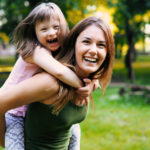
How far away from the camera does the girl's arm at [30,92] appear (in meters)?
1.47

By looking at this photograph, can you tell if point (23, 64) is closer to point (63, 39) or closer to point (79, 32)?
point (63, 39)

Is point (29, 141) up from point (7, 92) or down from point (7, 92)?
down

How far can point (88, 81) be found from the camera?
1.74 meters

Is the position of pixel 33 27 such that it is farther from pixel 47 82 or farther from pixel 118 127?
pixel 118 127

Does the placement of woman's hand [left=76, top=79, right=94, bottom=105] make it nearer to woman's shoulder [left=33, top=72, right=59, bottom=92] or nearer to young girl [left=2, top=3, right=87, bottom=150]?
young girl [left=2, top=3, right=87, bottom=150]

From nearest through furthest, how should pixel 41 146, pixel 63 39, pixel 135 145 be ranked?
pixel 41 146 < pixel 63 39 < pixel 135 145

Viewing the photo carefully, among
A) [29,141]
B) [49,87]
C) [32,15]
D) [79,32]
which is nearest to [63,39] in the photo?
[79,32]

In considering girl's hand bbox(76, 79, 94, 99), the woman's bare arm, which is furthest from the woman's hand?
the woman's bare arm

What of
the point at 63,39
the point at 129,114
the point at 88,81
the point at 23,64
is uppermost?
the point at 63,39

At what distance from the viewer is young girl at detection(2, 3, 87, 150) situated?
1.66 metres

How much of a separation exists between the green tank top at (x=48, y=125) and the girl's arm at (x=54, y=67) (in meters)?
0.15

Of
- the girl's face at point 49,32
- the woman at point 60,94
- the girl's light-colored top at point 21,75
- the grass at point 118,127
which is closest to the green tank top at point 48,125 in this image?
the woman at point 60,94

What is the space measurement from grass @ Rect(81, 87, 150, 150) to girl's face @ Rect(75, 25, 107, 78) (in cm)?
197

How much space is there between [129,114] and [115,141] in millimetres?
2214
